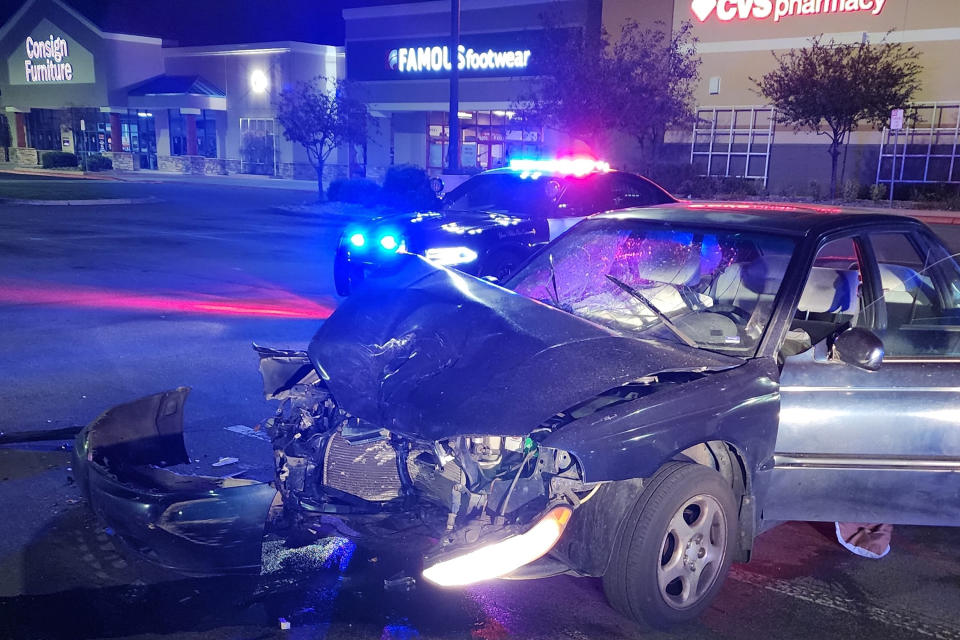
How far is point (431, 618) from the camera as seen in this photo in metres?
3.49

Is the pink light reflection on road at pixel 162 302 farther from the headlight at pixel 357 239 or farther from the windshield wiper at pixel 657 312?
the windshield wiper at pixel 657 312

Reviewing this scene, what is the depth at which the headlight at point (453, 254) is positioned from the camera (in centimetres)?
971

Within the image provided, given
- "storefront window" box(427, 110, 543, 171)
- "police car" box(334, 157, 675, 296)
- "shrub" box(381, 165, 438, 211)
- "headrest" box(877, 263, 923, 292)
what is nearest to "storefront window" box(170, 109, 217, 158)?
"storefront window" box(427, 110, 543, 171)

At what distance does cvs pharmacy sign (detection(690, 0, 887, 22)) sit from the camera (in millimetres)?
25953

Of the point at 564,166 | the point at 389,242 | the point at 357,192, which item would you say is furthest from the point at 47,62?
the point at 564,166

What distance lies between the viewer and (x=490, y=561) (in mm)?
3008

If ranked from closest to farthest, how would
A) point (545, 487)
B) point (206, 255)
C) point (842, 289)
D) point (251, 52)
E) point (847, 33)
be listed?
1. point (545, 487)
2. point (842, 289)
3. point (206, 255)
4. point (847, 33)
5. point (251, 52)

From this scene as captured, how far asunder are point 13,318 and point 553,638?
7921 mm

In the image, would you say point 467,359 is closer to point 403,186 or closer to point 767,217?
point 767,217

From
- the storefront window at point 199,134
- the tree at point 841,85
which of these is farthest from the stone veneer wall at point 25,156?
the tree at point 841,85

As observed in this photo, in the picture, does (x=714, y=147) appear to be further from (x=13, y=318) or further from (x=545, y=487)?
(x=545, y=487)

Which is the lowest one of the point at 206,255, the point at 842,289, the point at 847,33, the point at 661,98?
the point at 206,255

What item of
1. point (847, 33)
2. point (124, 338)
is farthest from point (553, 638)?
point (847, 33)

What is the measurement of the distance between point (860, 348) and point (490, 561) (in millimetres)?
1799
